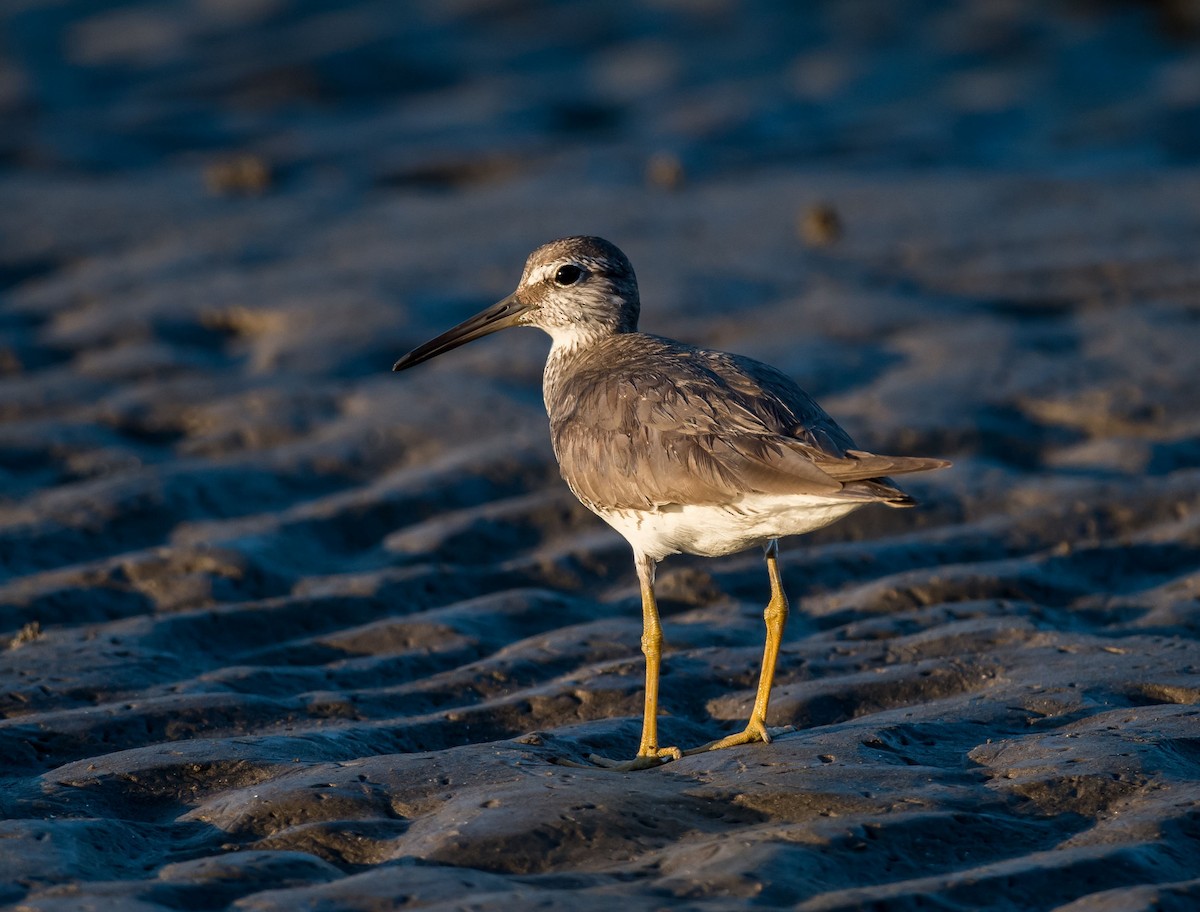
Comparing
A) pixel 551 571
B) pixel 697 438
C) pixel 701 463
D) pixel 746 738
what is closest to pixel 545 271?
pixel 551 571

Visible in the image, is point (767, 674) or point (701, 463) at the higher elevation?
point (701, 463)

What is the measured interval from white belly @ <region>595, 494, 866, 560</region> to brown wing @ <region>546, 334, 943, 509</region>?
54 mm

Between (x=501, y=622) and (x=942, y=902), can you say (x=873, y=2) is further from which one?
(x=942, y=902)

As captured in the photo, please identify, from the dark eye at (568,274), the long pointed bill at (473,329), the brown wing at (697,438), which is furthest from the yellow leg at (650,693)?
the long pointed bill at (473,329)

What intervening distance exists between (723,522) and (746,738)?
827mm

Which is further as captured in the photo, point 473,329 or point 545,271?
point 473,329

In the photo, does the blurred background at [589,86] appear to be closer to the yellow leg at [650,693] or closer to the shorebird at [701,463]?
the shorebird at [701,463]

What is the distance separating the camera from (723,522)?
5926mm

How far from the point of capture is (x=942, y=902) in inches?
170

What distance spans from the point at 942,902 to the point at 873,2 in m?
17.7

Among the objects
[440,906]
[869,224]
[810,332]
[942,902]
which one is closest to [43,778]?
[440,906]

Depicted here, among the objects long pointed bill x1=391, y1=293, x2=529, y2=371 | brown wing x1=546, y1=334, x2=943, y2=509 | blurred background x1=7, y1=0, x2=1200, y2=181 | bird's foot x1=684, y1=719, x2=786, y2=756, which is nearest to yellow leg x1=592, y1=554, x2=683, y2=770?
bird's foot x1=684, y1=719, x2=786, y2=756

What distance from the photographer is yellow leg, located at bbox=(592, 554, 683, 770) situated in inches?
223

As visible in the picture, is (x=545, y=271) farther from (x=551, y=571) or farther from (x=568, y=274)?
(x=551, y=571)
